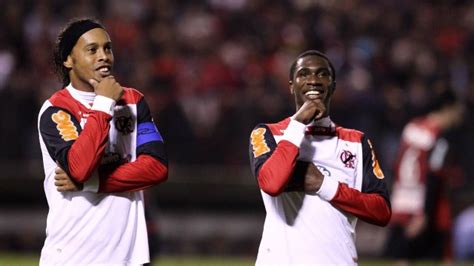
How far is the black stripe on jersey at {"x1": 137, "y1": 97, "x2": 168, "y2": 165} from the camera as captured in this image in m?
6.46

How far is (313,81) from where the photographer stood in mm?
6379

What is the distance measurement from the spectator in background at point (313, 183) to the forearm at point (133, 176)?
1.91 feet

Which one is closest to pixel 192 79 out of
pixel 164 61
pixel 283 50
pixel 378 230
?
pixel 164 61

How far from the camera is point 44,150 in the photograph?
6.40 m

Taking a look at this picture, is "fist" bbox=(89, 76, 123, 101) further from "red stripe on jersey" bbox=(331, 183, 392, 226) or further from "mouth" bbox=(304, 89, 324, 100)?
"red stripe on jersey" bbox=(331, 183, 392, 226)

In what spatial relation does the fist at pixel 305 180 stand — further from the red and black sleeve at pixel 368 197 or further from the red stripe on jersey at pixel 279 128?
the red stripe on jersey at pixel 279 128

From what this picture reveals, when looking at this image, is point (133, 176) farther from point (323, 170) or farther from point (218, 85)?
point (218, 85)

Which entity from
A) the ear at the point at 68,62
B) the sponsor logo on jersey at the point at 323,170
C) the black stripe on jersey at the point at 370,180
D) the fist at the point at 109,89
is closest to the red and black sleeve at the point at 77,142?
the fist at the point at 109,89

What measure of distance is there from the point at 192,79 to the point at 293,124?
10.8 meters

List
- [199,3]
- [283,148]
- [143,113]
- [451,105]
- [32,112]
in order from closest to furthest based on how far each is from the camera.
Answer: [283,148] < [143,113] < [451,105] < [32,112] < [199,3]

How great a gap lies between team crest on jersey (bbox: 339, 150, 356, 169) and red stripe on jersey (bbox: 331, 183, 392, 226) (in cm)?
19

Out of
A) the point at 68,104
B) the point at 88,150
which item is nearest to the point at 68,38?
the point at 68,104

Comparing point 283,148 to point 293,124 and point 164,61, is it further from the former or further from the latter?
point 164,61

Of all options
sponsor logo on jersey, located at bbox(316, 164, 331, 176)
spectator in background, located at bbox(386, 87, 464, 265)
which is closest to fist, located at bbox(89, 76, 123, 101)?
sponsor logo on jersey, located at bbox(316, 164, 331, 176)
